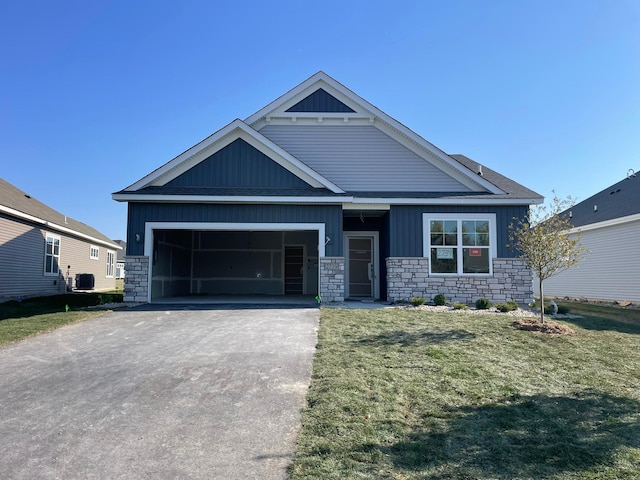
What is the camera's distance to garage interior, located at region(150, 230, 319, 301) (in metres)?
18.8

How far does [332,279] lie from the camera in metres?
12.9

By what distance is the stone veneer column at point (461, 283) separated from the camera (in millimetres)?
13438

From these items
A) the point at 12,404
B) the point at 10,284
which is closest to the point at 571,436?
the point at 12,404

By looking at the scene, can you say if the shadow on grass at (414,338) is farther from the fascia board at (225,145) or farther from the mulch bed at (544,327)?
the fascia board at (225,145)

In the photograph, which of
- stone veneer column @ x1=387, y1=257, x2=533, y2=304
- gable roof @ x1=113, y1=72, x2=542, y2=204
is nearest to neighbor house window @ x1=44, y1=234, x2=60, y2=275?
gable roof @ x1=113, y1=72, x2=542, y2=204

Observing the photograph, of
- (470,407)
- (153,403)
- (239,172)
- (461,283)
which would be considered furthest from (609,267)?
(153,403)

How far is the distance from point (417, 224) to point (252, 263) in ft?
26.7

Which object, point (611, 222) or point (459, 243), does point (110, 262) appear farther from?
point (611, 222)

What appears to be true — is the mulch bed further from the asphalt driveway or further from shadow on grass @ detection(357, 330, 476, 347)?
the asphalt driveway

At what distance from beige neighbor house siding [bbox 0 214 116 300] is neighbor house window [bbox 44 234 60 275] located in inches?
7.1

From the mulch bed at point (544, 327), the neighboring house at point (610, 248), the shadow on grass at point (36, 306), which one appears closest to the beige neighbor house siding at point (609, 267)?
the neighboring house at point (610, 248)

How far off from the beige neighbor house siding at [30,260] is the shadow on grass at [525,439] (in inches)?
643

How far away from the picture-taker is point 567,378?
5754mm

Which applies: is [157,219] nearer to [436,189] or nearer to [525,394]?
[436,189]
